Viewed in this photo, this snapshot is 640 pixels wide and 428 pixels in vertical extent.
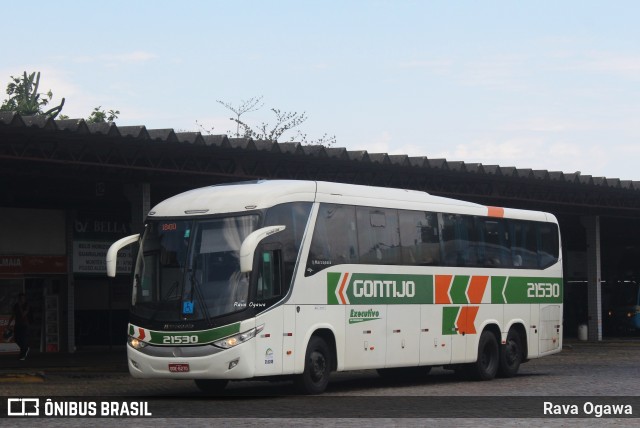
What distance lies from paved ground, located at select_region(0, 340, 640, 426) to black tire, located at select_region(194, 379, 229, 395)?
26cm

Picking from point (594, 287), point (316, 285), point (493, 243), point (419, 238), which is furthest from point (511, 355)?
point (594, 287)

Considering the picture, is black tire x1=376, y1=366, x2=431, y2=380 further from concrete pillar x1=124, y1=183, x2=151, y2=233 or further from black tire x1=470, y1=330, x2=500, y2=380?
concrete pillar x1=124, y1=183, x2=151, y2=233

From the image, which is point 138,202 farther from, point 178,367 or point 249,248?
point 249,248

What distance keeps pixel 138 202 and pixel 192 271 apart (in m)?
12.9

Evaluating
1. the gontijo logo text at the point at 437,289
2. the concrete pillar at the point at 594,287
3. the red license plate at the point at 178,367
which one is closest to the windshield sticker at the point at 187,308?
the red license plate at the point at 178,367

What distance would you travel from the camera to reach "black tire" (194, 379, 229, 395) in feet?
69.9

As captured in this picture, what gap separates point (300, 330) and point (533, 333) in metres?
8.50

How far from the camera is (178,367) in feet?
63.7

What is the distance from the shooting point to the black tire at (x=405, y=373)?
25.7 meters

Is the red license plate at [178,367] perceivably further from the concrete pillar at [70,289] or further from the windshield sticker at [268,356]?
the concrete pillar at [70,289]

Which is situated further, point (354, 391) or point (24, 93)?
point (24, 93)

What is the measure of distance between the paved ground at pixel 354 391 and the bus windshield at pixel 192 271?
4.62 feet

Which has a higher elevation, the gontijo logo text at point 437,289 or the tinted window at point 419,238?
the tinted window at point 419,238

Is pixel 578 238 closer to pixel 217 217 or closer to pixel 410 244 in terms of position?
pixel 410 244
